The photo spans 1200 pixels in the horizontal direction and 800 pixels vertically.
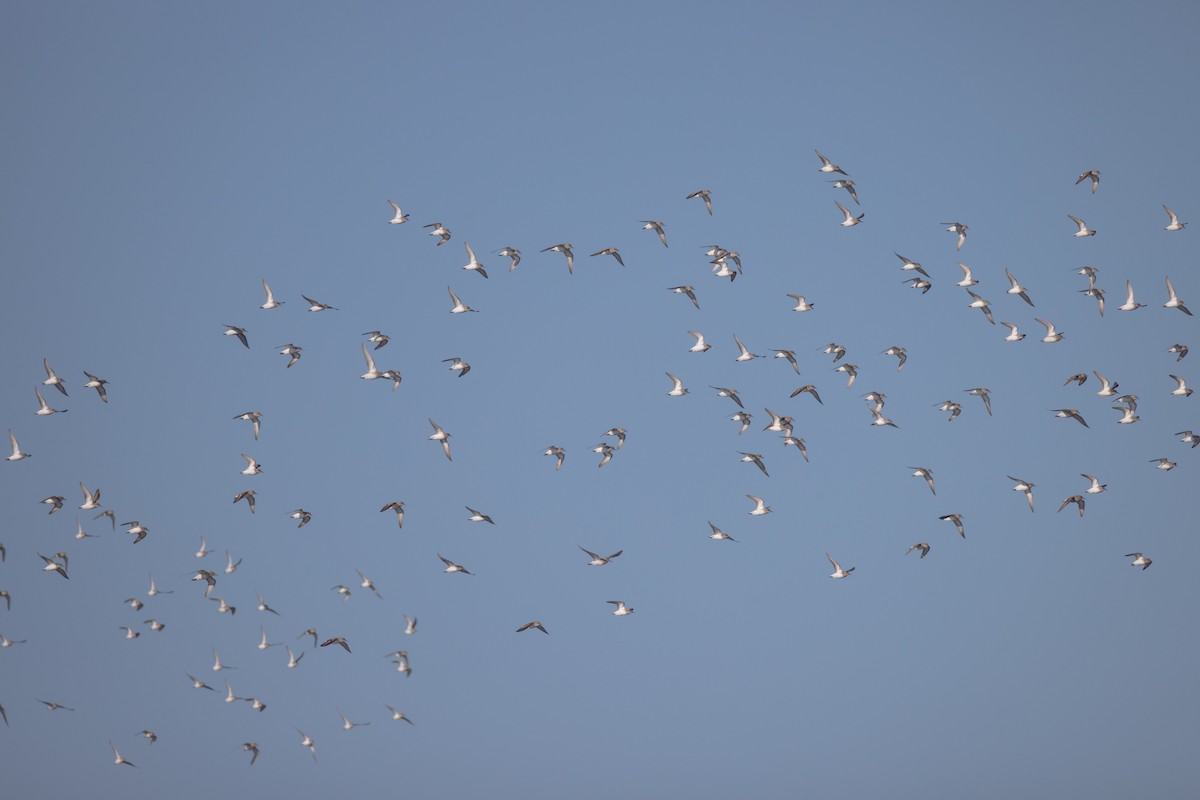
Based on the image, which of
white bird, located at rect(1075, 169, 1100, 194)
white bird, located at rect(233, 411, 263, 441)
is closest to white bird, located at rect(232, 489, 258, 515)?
white bird, located at rect(233, 411, 263, 441)

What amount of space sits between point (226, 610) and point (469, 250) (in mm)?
17848

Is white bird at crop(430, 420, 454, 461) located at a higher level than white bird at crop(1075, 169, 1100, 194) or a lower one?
lower

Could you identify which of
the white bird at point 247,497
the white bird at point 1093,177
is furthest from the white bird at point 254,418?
the white bird at point 1093,177

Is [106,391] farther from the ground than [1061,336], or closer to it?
closer to it

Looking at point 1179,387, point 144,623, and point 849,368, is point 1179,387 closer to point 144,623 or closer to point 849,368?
point 849,368

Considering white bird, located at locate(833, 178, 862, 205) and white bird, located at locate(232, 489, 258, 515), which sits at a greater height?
white bird, located at locate(833, 178, 862, 205)

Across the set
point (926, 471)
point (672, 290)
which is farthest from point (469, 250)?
point (926, 471)

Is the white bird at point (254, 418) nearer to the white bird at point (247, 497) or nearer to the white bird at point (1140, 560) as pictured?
the white bird at point (247, 497)

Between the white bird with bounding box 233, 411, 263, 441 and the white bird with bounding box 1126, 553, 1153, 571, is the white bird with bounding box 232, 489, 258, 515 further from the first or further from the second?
the white bird with bounding box 1126, 553, 1153, 571

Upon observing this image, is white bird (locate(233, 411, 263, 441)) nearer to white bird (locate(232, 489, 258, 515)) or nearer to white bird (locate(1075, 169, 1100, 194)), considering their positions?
white bird (locate(232, 489, 258, 515))

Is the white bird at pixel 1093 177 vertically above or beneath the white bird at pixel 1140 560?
above

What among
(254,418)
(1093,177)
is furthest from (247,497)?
(1093,177)

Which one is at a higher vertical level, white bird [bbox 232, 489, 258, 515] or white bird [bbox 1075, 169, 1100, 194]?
white bird [bbox 1075, 169, 1100, 194]

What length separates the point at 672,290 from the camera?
6656cm
